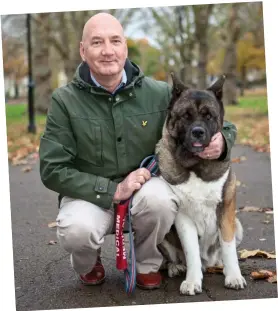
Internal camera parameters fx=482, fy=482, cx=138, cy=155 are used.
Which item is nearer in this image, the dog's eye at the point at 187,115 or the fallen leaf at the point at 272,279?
the dog's eye at the point at 187,115

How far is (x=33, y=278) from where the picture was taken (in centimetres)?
371

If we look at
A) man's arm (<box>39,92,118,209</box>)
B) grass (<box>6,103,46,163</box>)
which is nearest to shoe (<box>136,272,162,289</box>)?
man's arm (<box>39,92,118,209</box>)

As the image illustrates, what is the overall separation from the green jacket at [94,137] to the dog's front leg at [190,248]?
0.52m

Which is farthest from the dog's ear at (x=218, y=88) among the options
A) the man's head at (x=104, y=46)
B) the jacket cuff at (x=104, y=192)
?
the jacket cuff at (x=104, y=192)

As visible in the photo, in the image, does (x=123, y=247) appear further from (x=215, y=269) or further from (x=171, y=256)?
(x=215, y=269)

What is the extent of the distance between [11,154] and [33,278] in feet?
21.7

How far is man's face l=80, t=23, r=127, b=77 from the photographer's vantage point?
11.2 feet

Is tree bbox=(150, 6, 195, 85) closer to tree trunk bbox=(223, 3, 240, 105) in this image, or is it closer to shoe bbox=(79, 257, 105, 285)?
tree trunk bbox=(223, 3, 240, 105)

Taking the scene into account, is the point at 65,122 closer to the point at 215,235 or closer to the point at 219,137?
the point at 219,137

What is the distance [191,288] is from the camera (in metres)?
3.27

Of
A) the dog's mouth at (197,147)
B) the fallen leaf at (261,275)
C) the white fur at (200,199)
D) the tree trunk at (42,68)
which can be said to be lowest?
the fallen leaf at (261,275)

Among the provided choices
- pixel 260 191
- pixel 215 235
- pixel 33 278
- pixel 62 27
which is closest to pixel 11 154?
pixel 260 191

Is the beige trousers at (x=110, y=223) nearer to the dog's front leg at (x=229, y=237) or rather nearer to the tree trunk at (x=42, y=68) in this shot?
the dog's front leg at (x=229, y=237)

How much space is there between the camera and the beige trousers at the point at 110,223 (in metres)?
3.24
